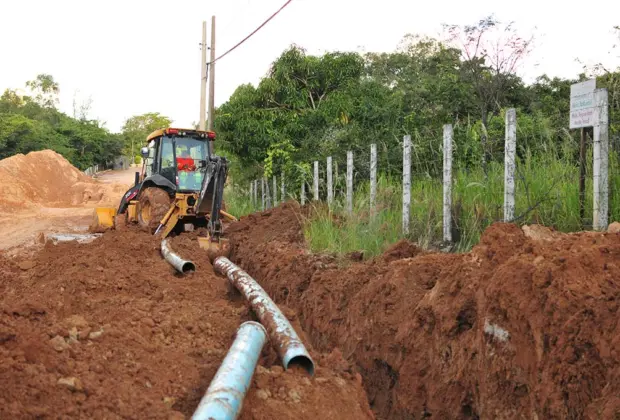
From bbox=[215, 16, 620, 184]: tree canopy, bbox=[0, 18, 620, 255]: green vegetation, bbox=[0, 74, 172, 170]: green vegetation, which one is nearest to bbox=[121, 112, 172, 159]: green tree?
bbox=[0, 74, 172, 170]: green vegetation

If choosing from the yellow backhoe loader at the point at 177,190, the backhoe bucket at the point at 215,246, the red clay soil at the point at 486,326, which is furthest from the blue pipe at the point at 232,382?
the yellow backhoe loader at the point at 177,190

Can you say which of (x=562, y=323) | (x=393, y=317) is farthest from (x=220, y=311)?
(x=562, y=323)

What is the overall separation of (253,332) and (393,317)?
6.33 feet

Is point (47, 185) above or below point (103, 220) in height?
above

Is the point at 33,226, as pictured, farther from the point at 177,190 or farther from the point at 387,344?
the point at 387,344

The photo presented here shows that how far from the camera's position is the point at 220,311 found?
577cm

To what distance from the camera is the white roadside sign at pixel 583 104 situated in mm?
6109

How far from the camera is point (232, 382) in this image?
3215 millimetres

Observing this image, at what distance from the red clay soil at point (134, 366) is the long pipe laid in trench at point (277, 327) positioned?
108 millimetres

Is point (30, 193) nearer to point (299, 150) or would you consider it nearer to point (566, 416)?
point (299, 150)

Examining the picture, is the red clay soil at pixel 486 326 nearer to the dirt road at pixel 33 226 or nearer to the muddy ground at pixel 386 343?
the muddy ground at pixel 386 343

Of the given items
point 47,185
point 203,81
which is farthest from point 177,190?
point 47,185

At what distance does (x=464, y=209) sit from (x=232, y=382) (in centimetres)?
530

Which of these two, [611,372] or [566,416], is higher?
[611,372]
